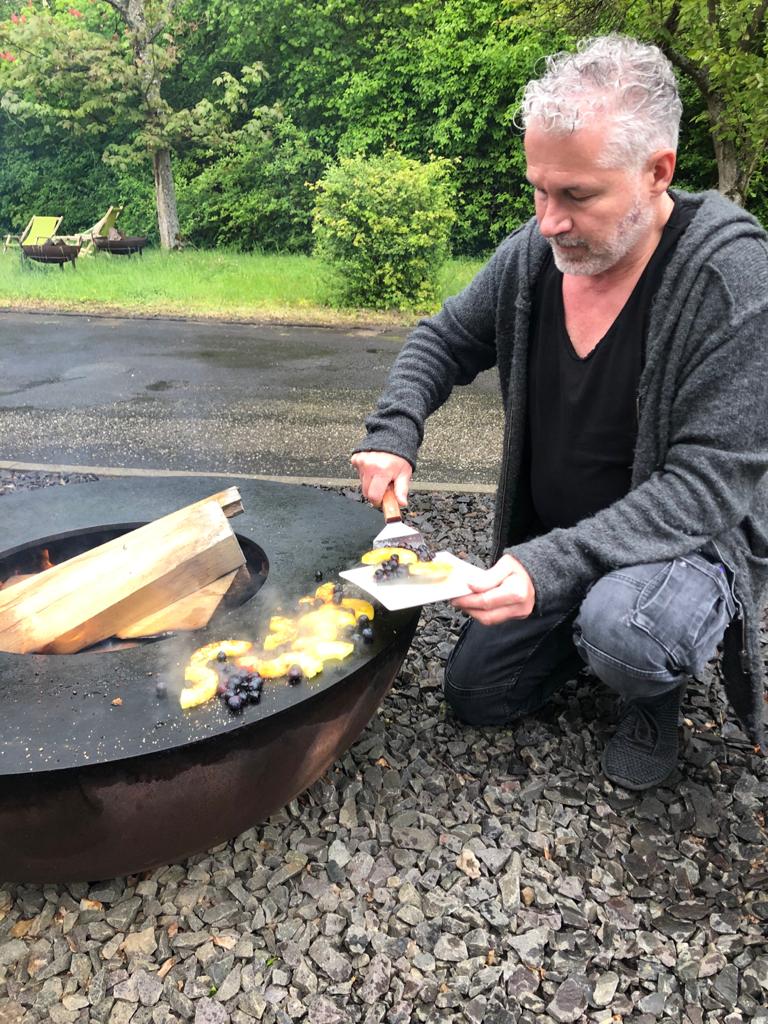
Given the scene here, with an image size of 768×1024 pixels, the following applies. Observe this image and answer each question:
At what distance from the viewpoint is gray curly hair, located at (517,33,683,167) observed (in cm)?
187

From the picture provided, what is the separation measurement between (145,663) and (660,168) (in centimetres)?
182

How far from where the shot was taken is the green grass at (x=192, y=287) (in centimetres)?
1071

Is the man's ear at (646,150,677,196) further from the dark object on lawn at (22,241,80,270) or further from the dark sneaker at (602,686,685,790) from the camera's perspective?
the dark object on lawn at (22,241,80,270)

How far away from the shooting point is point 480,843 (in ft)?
7.07

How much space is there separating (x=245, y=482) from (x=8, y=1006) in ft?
5.54

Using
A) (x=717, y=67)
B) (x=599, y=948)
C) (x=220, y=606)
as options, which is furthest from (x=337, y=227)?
(x=599, y=948)

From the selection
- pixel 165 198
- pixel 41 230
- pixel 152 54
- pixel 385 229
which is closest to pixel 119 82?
pixel 152 54

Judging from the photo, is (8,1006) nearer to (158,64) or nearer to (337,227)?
(337,227)

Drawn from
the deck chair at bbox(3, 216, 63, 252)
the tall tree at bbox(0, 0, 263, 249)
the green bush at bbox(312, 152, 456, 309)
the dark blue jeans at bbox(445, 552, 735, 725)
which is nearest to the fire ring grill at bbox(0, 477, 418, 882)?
the dark blue jeans at bbox(445, 552, 735, 725)

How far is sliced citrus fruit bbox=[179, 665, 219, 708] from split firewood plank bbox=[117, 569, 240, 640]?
0.27 m

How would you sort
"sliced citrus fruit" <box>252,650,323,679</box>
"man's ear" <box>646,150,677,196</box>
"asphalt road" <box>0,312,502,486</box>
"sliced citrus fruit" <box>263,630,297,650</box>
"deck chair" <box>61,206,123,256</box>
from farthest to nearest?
"deck chair" <box>61,206,123,256</box>
"asphalt road" <box>0,312,502,486</box>
"man's ear" <box>646,150,677,196</box>
"sliced citrus fruit" <box>263,630,297,650</box>
"sliced citrus fruit" <box>252,650,323,679</box>

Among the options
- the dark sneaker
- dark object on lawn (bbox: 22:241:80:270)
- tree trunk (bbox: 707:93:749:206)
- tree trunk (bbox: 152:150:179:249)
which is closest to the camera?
the dark sneaker

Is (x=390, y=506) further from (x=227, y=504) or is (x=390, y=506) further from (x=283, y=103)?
(x=283, y=103)

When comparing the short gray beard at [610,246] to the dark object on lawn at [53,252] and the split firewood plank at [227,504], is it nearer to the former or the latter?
the split firewood plank at [227,504]
